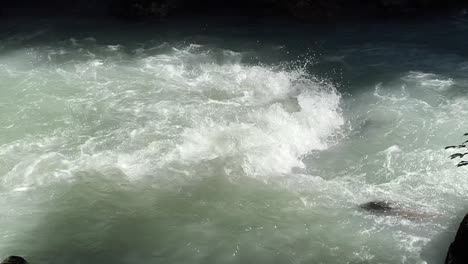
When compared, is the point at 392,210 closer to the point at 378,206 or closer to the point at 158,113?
the point at 378,206

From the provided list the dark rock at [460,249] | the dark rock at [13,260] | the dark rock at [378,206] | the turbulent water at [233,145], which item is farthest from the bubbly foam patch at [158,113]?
the dark rock at [460,249]

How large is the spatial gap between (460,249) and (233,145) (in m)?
4.45

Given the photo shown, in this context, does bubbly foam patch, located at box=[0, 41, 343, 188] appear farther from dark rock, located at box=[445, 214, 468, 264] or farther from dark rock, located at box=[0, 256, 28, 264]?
dark rock, located at box=[445, 214, 468, 264]

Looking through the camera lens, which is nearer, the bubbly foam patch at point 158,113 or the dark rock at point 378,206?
the dark rock at point 378,206

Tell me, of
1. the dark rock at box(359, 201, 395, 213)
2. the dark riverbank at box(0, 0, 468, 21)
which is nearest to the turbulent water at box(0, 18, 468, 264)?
the dark rock at box(359, 201, 395, 213)

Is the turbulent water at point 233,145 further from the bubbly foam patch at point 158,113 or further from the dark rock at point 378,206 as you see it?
the dark rock at point 378,206

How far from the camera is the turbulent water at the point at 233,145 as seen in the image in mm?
6809

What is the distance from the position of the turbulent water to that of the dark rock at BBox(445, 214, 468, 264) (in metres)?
0.67

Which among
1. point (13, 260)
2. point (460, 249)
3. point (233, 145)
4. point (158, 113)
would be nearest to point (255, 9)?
point (158, 113)

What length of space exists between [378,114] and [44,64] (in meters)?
8.45

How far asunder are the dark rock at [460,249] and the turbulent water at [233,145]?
26.5 inches

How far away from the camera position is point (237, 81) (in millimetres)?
11648

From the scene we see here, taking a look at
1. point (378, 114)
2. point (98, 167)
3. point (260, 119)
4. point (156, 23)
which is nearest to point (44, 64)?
point (156, 23)

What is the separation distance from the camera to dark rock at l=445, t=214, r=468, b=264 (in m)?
5.50
